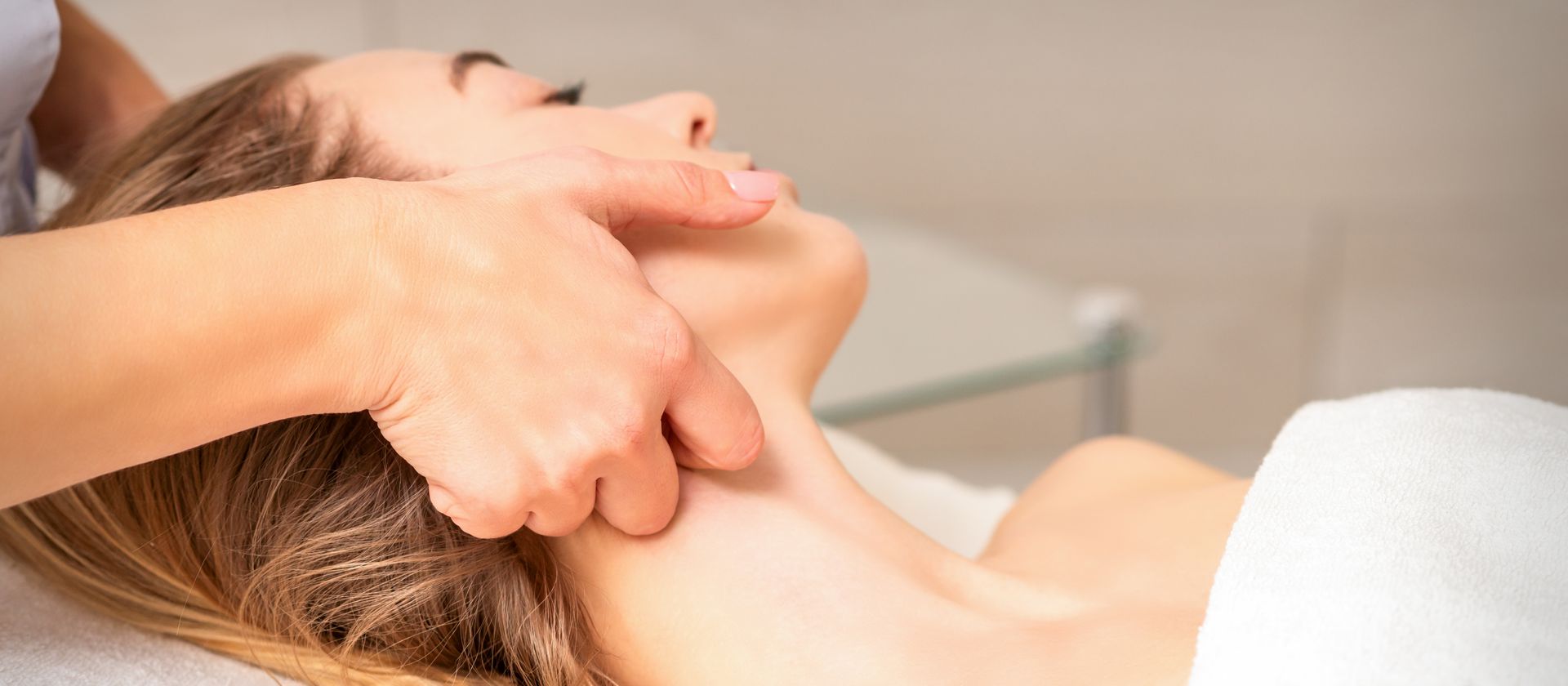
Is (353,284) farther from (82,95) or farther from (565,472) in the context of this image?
(82,95)

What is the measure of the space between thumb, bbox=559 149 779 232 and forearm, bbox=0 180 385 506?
0.13 metres

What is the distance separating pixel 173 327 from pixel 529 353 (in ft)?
0.51

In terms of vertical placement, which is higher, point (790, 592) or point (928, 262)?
point (790, 592)

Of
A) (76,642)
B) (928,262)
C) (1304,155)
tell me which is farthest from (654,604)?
(1304,155)

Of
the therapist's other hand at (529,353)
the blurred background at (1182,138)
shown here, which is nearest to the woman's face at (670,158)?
the therapist's other hand at (529,353)

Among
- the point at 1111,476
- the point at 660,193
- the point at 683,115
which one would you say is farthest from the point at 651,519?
the point at 1111,476

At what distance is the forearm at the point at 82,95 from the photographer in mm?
1042

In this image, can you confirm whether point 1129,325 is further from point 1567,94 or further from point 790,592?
point 1567,94

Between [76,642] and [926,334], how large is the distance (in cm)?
105

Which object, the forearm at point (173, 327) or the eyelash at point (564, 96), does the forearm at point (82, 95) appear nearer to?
the eyelash at point (564, 96)

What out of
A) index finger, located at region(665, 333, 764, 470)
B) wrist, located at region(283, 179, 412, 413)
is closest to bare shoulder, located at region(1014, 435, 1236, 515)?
index finger, located at region(665, 333, 764, 470)

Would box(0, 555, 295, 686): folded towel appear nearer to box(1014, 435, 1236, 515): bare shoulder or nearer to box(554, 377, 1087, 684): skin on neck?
box(554, 377, 1087, 684): skin on neck

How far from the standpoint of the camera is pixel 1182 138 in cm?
234

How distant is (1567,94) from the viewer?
2.34 meters
